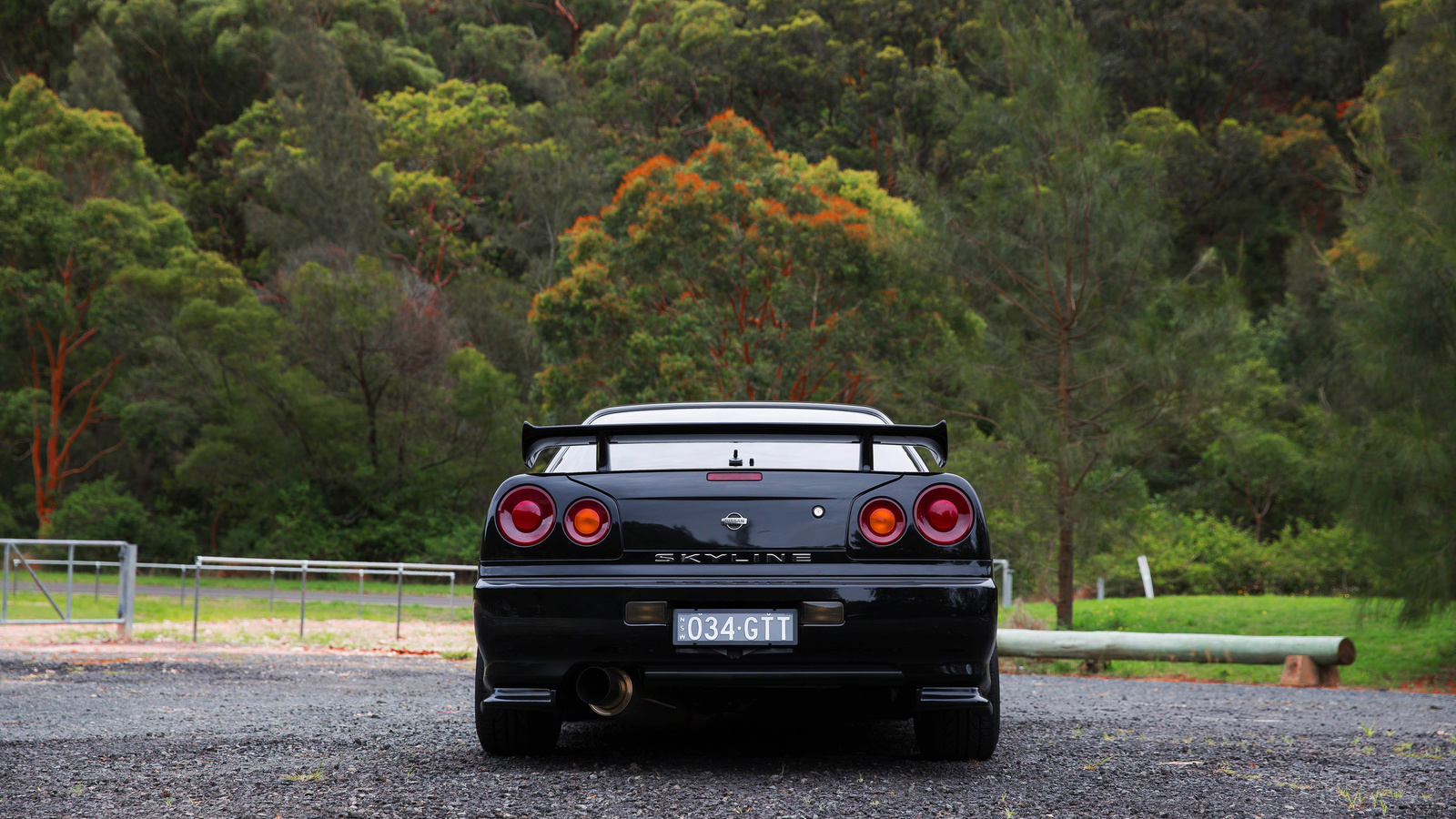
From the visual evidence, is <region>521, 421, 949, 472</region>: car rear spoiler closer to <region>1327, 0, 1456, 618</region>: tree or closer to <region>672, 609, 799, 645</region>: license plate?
<region>672, 609, 799, 645</region>: license plate

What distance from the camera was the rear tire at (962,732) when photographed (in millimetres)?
4391

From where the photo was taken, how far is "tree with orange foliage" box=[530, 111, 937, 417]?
24.8 metres

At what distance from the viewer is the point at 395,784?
3945mm

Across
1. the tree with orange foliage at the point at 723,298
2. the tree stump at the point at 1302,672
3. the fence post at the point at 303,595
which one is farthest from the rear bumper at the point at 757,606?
the tree with orange foliage at the point at 723,298

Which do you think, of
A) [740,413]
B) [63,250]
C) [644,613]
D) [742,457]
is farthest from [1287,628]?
[63,250]

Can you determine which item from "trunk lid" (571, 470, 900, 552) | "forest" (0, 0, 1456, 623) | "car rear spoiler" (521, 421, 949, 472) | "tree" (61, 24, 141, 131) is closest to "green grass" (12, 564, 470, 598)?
"forest" (0, 0, 1456, 623)

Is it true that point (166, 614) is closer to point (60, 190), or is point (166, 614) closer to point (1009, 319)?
point (1009, 319)

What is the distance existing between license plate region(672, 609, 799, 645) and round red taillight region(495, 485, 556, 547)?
0.54m

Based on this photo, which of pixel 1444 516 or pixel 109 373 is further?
pixel 109 373

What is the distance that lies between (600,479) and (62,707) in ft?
12.6

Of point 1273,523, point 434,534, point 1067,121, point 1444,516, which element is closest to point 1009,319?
point 1067,121

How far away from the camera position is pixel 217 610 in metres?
14.7

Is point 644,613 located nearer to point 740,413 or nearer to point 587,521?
point 587,521

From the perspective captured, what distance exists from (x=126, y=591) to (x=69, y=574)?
61 centimetres
